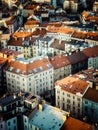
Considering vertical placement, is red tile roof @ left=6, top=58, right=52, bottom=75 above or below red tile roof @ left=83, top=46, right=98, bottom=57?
above

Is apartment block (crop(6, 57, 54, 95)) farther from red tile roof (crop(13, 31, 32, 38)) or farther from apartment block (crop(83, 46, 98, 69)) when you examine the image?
red tile roof (crop(13, 31, 32, 38))

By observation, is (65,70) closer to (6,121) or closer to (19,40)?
(19,40)

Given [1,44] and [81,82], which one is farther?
[1,44]

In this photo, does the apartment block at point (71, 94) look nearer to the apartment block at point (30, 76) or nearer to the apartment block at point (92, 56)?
the apartment block at point (30, 76)

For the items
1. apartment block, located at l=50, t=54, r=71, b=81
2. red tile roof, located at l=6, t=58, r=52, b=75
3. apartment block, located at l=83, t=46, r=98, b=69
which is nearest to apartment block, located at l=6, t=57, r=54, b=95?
red tile roof, located at l=6, t=58, r=52, b=75

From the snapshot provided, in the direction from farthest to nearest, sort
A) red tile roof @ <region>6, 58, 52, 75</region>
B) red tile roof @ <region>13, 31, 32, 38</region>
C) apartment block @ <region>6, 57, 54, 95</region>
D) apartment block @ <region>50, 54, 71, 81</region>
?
red tile roof @ <region>13, 31, 32, 38</region>, apartment block @ <region>50, 54, 71, 81</region>, red tile roof @ <region>6, 58, 52, 75</region>, apartment block @ <region>6, 57, 54, 95</region>

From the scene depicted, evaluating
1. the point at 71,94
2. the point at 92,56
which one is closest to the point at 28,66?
the point at 71,94

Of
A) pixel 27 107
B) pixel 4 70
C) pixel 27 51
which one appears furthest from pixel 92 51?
pixel 27 107
